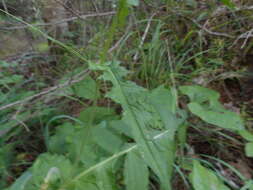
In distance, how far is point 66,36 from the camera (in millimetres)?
1575

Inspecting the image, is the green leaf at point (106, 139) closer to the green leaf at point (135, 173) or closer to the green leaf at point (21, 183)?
the green leaf at point (135, 173)

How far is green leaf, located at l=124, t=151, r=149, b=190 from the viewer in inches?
27.4

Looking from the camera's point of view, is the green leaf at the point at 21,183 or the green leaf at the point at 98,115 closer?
the green leaf at the point at 21,183

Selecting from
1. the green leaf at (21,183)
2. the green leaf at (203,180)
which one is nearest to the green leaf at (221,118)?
the green leaf at (203,180)

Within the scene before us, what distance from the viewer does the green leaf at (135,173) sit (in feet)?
2.29

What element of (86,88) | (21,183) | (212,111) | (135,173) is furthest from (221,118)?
(21,183)

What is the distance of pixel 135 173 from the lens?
730 mm

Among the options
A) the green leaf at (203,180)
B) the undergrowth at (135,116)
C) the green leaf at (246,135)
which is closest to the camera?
the undergrowth at (135,116)

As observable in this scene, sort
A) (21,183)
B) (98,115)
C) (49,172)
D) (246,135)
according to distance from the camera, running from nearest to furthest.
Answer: (49,172)
(21,183)
(246,135)
(98,115)

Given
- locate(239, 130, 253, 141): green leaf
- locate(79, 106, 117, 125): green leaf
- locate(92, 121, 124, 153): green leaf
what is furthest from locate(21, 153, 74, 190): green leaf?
locate(239, 130, 253, 141): green leaf

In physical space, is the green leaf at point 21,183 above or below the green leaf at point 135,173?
below

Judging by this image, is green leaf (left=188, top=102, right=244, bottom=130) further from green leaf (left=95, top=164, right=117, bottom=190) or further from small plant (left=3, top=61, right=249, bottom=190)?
green leaf (left=95, top=164, right=117, bottom=190)

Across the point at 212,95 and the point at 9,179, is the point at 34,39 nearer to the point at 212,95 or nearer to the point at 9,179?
the point at 9,179

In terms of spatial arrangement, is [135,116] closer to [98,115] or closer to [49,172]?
[49,172]
